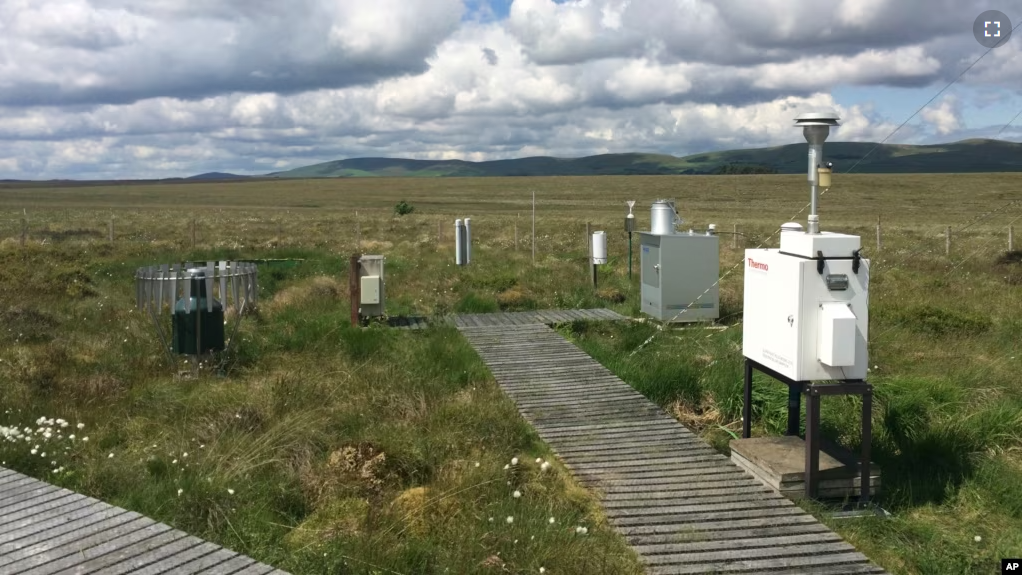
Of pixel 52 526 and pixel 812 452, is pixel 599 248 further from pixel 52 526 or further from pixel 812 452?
pixel 52 526

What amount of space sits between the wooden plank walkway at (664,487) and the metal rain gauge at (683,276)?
3617 millimetres

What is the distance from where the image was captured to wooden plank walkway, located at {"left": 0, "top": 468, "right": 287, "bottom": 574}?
4.09m

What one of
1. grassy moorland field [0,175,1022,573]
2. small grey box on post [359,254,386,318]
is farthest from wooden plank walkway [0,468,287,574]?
small grey box on post [359,254,386,318]

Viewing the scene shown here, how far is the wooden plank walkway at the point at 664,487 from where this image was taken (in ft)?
15.7

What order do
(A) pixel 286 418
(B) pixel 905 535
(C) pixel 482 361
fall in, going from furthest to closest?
1. (C) pixel 482 361
2. (A) pixel 286 418
3. (B) pixel 905 535

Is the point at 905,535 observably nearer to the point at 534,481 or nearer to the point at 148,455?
the point at 534,481

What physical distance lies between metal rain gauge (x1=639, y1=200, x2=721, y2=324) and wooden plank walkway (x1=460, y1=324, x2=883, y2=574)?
3617mm

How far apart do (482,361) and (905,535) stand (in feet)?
16.7

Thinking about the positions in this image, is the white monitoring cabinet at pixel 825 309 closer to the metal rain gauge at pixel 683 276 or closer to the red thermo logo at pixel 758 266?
the red thermo logo at pixel 758 266

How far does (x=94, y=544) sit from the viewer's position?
4375mm

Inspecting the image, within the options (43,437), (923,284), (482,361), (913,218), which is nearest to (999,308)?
(923,284)

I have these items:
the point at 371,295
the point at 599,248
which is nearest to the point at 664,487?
the point at 371,295

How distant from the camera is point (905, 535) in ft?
18.1

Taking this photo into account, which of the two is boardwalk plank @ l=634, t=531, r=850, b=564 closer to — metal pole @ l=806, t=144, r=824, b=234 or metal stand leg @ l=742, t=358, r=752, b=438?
metal stand leg @ l=742, t=358, r=752, b=438
